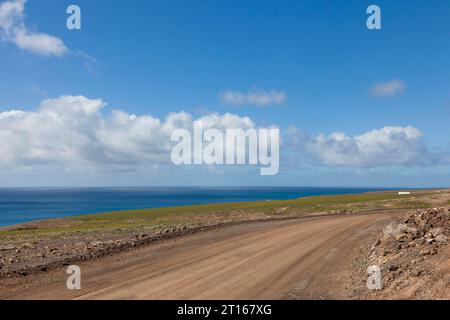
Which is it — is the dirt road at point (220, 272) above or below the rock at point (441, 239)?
below

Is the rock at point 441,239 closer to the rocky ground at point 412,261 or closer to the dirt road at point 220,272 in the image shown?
the rocky ground at point 412,261

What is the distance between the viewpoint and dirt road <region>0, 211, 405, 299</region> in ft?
46.9

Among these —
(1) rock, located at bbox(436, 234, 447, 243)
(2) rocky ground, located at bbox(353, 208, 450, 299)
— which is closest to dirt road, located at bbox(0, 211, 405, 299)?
(2) rocky ground, located at bbox(353, 208, 450, 299)

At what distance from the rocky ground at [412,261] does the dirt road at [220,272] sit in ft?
4.57

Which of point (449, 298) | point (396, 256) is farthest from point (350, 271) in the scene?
point (449, 298)

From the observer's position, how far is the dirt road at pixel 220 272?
563 inches

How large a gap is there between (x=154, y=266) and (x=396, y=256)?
11.9 meters

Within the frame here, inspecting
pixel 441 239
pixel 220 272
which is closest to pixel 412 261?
pixel 441 239

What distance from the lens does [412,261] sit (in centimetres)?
1600

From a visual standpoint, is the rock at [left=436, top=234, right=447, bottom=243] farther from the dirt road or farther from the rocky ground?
the dirt road

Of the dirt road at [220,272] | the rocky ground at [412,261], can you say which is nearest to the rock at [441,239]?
the rocky ground at [412,261]

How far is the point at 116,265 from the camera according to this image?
19.7m

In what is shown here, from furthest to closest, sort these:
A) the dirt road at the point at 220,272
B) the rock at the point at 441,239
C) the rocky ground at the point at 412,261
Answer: the rock at the point at 441,239, the dirt road at the point at 220,272, the rocky ground at the point at 412,261

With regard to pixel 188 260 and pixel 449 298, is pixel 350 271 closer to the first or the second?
pixel 449 298
